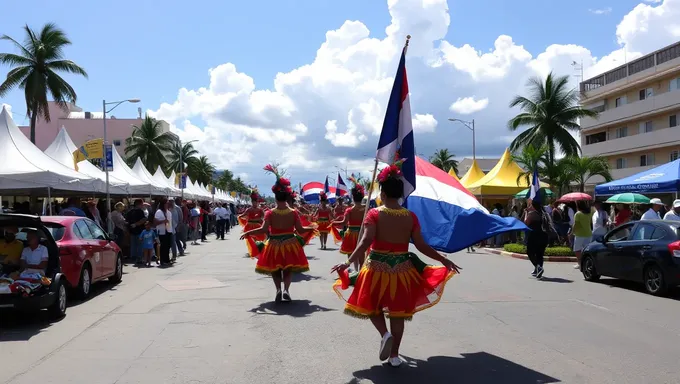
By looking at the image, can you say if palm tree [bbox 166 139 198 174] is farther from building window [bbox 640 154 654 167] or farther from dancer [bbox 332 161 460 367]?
dancer [bbox 332 161 460 367]

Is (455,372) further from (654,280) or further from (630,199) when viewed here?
(630,199)

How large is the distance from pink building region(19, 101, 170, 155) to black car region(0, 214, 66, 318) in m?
72.9

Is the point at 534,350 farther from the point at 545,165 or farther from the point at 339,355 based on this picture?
the point at 545,165

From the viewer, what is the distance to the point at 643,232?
38.7ft

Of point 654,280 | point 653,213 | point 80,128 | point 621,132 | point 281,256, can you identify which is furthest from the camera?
point 80,128

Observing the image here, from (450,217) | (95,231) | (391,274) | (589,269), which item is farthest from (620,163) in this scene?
(391,274)

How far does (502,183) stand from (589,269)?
55.4 ft

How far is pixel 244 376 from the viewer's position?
570cm

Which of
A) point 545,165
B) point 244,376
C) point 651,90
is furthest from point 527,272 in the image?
point 651,90

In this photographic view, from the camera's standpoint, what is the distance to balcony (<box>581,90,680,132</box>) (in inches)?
1641

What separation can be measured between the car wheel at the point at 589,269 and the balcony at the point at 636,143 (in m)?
33.9

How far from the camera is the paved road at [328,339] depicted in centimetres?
580

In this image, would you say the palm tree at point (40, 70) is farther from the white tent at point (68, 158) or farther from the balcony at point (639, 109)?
the balcony at point (639, 109)

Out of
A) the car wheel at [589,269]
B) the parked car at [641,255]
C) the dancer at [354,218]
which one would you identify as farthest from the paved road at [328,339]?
the dancer at [354,218]
